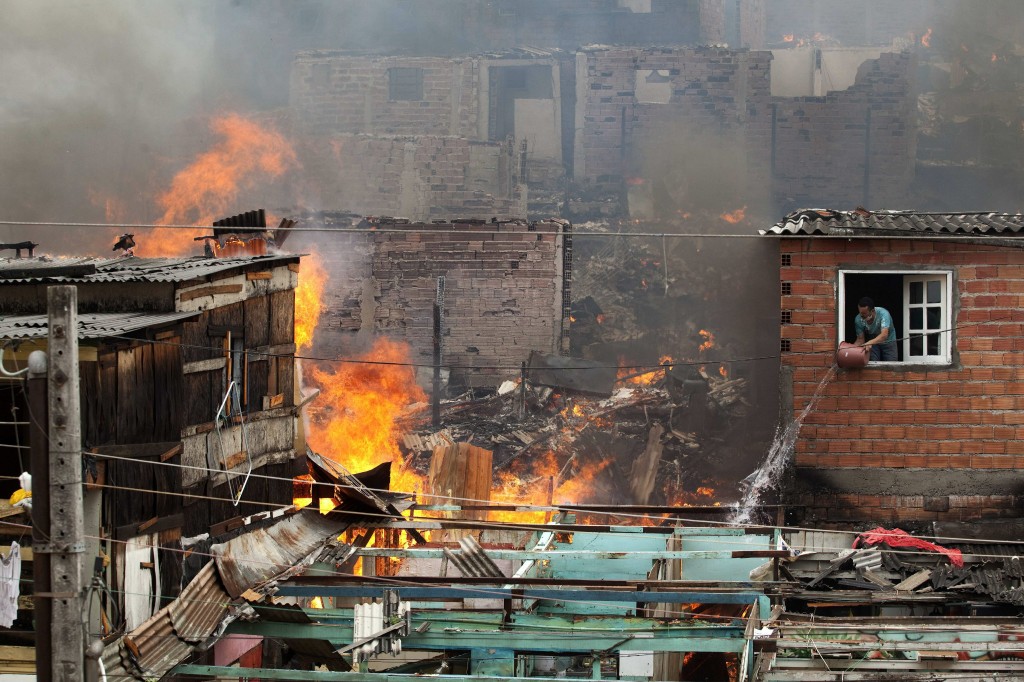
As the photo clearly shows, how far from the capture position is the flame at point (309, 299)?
977 inches

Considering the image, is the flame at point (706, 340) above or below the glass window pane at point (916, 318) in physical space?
below

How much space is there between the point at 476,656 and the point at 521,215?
22909 millimetres

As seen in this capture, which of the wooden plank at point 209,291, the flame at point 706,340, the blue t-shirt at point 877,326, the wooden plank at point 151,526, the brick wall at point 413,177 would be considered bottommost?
the wooden plank at point 151,526

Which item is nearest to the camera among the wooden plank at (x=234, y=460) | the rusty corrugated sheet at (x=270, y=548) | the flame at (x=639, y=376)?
the rusty corrugated sheet at (x=270, y=548)

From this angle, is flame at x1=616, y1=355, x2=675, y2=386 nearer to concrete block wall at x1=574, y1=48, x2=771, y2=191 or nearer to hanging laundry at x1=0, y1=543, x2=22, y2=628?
concrete block wall at x1=574, y1=48, x2=771, y2=191

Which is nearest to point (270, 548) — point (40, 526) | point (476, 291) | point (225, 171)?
point (40, 526)

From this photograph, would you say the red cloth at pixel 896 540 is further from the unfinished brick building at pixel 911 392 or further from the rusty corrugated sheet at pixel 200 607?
the rusty corrugated sheet at pixel 200 607

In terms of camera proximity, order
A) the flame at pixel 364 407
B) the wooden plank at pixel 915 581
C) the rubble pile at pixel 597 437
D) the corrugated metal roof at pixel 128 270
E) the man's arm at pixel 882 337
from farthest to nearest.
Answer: the flame at pixel 364 407
the rubble pile at pixel 597 437
the man's arm at pixel 882 337
the corrugated metal roof at pixel 128 270
the wooden plank at pixel 915 581

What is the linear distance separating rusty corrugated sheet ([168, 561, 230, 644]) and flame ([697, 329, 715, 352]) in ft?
61.6

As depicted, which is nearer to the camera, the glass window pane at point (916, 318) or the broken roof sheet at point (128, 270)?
the broken roof sheet at point (128, 270)

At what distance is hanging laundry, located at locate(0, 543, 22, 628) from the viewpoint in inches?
360

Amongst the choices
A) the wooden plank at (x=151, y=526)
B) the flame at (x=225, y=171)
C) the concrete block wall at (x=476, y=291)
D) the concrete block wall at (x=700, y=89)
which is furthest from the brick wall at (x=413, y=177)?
the wooden plank at (x=151, y=526)

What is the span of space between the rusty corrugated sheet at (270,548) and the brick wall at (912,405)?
5.90m

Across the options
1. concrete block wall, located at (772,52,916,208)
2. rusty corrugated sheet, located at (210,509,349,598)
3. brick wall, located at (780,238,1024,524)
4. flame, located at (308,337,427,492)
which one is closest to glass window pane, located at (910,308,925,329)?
brick wall, located at (780,238,1024,524)
